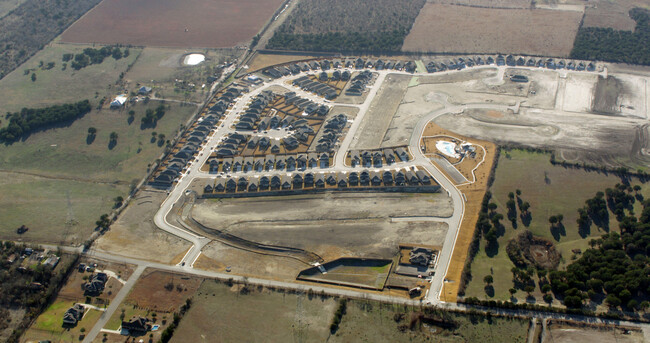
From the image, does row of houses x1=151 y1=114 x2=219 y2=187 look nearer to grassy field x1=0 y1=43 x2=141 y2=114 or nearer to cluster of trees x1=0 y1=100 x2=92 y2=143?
cluster of trees x1=0 y1=100 x2=92 y2=143

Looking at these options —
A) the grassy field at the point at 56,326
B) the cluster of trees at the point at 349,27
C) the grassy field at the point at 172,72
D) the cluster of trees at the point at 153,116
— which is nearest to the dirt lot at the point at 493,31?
the cluster of trees at the point at 349,27

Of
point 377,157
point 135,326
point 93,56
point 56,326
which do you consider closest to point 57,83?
point 93,56

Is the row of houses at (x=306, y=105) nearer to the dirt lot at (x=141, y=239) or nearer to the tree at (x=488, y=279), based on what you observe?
the dirt lot at (x=141, y=239)

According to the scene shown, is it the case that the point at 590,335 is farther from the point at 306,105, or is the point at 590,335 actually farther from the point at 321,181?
the point at 306,105

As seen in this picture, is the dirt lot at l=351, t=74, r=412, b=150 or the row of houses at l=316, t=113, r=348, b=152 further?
the dirt lot at l=351, t=74, r=412, b=150

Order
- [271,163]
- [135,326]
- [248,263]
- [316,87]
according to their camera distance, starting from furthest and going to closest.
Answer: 1. [316,87]
2. [271,163]
3. [248,263]
4. [135,326]

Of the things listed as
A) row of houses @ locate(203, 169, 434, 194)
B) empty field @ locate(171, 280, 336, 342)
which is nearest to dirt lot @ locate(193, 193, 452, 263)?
row of houses @ locate(203, 169, 434, 194)

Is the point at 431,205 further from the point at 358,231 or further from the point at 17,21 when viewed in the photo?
the point at 17,21
